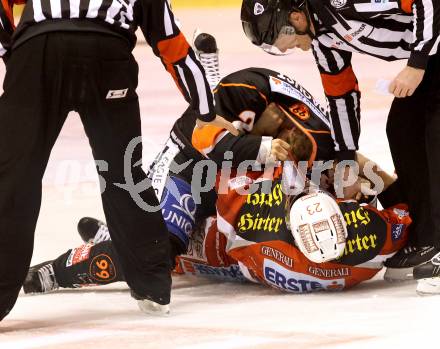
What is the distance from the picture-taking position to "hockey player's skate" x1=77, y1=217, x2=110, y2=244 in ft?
15.2

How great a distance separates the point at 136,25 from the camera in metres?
3.43

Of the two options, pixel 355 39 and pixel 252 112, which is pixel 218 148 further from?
pixel 355 39

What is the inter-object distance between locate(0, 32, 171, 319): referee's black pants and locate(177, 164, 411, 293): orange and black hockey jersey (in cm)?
52

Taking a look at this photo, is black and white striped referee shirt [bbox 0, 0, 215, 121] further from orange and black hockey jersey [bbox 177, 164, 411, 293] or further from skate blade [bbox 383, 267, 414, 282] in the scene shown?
skate blade [bbox 383, 267, 414, 282]

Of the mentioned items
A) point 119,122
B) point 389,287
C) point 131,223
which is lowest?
point 389,287

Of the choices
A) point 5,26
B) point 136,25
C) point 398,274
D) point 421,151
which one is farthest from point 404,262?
point 5,26

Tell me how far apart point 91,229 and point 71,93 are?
57.1 inches

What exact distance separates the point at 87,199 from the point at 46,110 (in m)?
2.07

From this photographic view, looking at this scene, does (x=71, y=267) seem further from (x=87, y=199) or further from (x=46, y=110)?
(x=87, y=199)

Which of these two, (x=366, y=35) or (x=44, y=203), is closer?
(x=366, y=35)

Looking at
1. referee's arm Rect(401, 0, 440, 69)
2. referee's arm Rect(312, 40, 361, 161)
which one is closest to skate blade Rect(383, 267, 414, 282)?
referee's arm Rect(312, 40, 361, 161)

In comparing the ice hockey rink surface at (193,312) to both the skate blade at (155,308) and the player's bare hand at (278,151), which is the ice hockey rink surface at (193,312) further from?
the player's bare hand at (278,151)

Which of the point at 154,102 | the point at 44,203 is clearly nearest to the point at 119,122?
the point at 44,203

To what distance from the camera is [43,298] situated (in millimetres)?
4059
